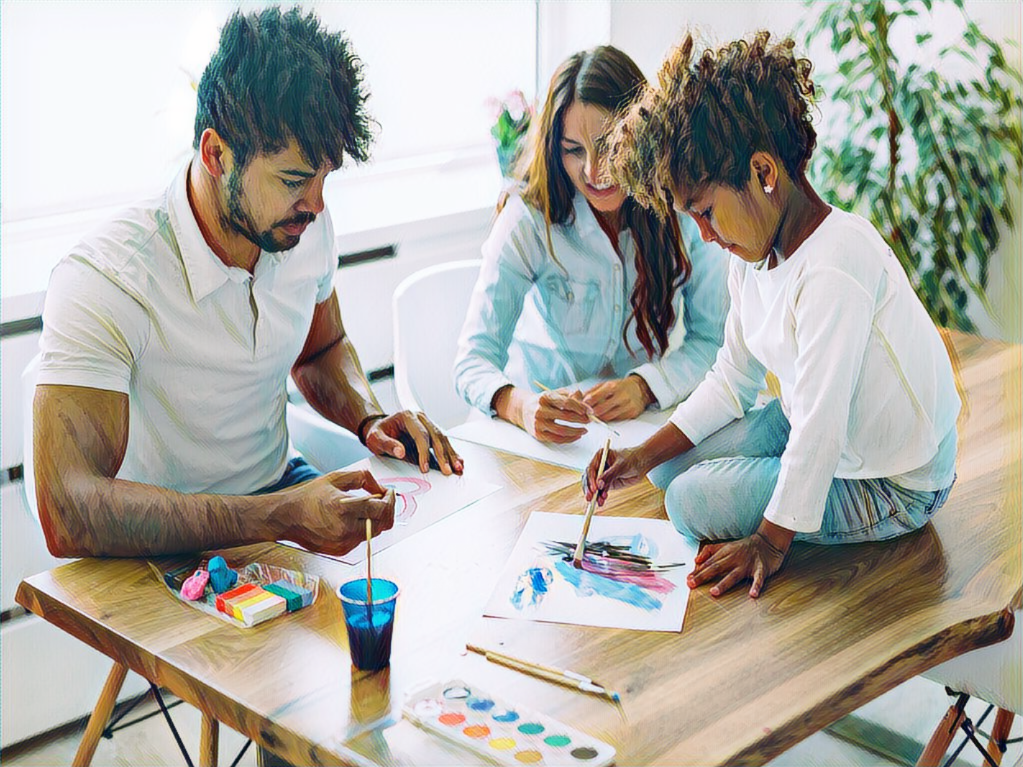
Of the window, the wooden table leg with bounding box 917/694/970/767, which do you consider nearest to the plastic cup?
the wooden table leg with bounding box 917/694/970/767

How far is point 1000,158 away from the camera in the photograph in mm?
2637

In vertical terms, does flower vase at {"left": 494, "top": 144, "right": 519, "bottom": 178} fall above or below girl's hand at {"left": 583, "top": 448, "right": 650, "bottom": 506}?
above

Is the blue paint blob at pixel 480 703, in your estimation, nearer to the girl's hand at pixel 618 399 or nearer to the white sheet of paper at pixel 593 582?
the white sheet of paper at pixel 593 582

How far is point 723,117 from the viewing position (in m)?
→ 1.35

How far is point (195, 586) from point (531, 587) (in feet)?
1.18

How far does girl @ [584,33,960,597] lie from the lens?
4.20ft

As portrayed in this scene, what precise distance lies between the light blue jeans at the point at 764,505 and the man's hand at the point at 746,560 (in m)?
0.04

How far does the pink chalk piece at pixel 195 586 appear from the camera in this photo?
1221mm

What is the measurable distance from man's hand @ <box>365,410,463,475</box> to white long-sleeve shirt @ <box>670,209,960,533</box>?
1.54 ft

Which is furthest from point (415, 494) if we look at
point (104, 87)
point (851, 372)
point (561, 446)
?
point (104, 87)

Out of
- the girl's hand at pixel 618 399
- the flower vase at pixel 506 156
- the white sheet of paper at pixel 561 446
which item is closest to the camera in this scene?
the white sheet of paper at pixel 561 446

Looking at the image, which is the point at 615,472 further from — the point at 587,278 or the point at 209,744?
the point at 209,744

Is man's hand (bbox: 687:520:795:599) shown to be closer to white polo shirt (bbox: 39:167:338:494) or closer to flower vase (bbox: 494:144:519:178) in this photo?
white polo shirt (bbox: 39:167:338:494)

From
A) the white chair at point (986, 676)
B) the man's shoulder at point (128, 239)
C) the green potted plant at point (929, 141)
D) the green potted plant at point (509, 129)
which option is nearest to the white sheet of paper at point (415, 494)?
the man's shoulder at point (128, 239)
